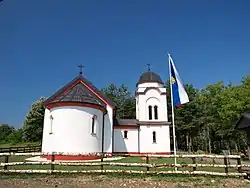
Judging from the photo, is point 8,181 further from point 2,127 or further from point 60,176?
point 2,127

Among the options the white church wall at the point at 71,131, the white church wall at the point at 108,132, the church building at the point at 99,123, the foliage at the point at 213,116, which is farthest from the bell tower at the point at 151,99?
the white church wall at the point at 71,131

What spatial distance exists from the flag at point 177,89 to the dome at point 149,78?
2064cm

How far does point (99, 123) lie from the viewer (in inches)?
1012

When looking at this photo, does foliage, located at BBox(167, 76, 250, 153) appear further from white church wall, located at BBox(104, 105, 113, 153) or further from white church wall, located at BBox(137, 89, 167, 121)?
white church wall, located at BBox(104, 105, 113, 153)

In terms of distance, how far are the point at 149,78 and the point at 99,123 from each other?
1379 centimetres

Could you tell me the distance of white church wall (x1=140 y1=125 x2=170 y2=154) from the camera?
3291 centimetres

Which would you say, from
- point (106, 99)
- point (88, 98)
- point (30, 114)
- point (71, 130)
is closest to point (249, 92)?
point (106, 99)

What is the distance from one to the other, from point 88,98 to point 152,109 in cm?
1326

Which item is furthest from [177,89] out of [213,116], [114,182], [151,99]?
[213,116]

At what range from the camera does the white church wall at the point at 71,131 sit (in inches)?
885

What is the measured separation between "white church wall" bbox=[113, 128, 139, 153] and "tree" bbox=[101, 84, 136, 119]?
111 feet

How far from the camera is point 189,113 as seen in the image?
189 feet

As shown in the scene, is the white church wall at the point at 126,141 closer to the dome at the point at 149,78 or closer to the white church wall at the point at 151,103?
the white church wall at the point at 151,103

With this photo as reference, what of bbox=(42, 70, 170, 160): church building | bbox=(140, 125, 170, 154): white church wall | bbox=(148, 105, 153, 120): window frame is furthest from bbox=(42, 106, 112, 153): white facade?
bbox=(148, 105, 153, 120): window frame
